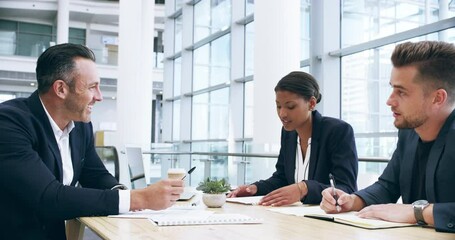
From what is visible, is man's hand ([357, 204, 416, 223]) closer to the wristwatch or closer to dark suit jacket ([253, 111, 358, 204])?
the wristwatch

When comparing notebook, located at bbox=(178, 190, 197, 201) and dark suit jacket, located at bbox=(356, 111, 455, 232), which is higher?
dark suit jacket, located at bbox=(356, 111, 455, 232)

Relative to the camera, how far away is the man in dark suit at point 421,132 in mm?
1331

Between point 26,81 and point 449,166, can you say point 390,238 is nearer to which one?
point 449,166

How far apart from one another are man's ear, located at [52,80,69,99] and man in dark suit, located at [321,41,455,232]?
0.96 metres

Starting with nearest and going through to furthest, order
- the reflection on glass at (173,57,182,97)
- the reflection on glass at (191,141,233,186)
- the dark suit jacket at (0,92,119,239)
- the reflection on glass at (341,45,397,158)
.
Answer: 1. the dark suit jacket at (0,92,119,239)
2. the reflection on glass at (341,45,397,158)
3. the reflection on glass at (191,141,233,186)
4. the reflection on glass at (173,57,182,97)

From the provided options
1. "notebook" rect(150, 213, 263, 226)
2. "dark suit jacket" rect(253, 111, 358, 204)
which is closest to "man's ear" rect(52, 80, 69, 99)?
"notebook" rect(150, 213, 263, 226)

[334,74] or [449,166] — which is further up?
[334,74]

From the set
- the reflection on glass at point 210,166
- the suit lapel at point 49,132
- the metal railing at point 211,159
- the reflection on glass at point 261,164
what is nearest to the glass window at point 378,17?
the reflection on glass at point 261,164

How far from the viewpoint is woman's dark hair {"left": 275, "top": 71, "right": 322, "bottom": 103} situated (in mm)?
2100

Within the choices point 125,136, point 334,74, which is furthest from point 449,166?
point 125,136

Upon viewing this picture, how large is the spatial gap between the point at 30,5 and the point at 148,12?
746 cm

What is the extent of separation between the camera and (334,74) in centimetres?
502

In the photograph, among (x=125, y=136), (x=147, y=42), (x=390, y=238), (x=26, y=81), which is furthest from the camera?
(x=26, y=81)

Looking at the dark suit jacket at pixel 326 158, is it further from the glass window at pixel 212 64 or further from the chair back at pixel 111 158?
the glass window at pixel 212 64
